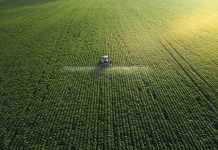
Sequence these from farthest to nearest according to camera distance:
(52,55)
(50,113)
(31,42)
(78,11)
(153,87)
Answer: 1. (78,11)
2. (31,42)
3. (52,55)
4. (153,87)
5. (50,113)

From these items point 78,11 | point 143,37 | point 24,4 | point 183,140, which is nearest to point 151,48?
point 143,37

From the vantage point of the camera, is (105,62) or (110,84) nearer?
(110,84)

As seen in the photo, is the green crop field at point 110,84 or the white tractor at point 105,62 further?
the white tractor at point 105,62

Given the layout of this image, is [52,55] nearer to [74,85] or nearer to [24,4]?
[74,85]

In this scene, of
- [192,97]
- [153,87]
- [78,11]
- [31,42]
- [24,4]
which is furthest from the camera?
[24,4]

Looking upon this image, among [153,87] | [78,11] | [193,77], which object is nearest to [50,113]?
[153,87]

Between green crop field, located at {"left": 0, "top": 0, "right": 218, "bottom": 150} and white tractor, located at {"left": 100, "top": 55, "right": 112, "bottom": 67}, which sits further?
white tractor, located at {"left": 100, "top": 55, "right": 112, "bottom": 67}

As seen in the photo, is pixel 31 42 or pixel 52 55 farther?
pixel 31 42

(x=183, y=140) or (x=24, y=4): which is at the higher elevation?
(x=183, y=140)
